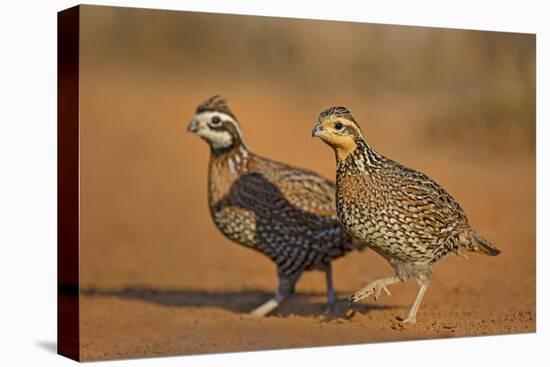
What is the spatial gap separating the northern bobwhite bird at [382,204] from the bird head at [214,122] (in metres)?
1.51

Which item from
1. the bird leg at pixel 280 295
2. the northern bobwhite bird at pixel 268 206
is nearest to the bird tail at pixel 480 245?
the northern bobwhite bird at pixel 268 206

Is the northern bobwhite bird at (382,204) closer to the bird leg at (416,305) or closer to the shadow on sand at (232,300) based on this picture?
the bird leg at (416,305)

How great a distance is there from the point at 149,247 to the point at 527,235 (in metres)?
4.51

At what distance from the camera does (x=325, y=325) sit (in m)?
10.8

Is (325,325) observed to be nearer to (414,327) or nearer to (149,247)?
(414,327)

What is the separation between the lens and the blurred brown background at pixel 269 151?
1073 centimetres

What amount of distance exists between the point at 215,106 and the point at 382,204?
2205mm

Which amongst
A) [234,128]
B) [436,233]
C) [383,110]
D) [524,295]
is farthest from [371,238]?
[383,110]

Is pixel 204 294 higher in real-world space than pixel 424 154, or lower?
lower

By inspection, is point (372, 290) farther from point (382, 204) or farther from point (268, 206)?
point (268, 206)

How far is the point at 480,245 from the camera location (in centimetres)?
1076

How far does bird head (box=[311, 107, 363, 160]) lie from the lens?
10.0 m

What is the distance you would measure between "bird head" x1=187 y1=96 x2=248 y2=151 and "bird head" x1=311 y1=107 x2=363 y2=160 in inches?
60.7

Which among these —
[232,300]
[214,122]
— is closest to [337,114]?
[214,122]
